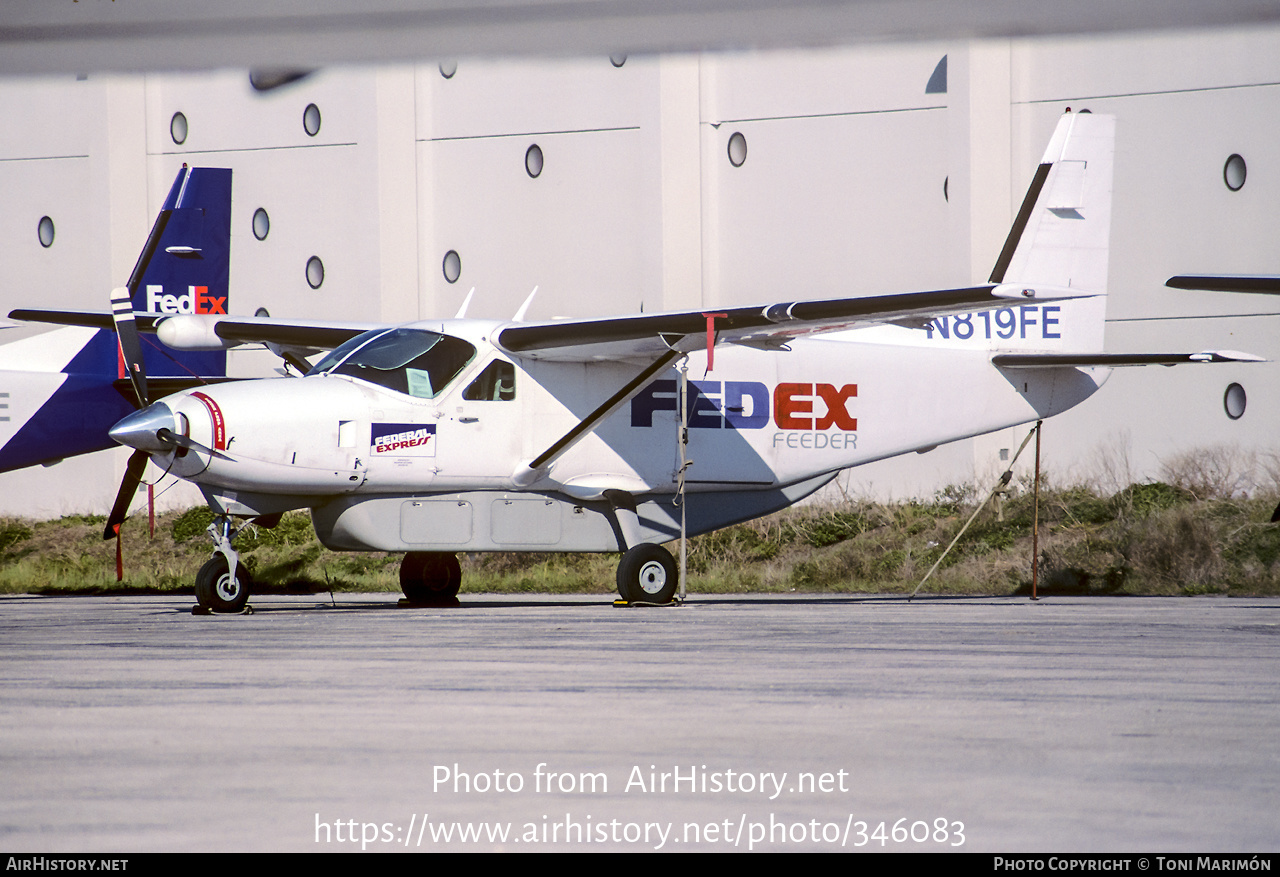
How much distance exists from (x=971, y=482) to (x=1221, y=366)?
3882mm

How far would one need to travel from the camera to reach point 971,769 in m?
4.14

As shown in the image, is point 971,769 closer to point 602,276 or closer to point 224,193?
point 224,193

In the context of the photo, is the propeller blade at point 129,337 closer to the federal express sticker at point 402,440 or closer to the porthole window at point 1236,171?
the federal express sticker at point 402,440

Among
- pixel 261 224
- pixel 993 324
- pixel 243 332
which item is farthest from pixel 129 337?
pixel 261 224

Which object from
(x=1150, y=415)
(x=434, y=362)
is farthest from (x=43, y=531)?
(x=1150, y=415)

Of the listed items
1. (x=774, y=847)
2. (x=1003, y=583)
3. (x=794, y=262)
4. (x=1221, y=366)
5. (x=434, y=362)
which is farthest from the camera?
(x=794, y=262)

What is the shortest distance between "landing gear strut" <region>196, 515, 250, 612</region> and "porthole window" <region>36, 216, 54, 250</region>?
1662 centimetres

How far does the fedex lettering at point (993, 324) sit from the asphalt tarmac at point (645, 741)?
6098 millimetres

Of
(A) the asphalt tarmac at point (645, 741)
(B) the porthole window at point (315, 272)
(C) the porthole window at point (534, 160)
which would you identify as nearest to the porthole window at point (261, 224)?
(B) the porthole window at point (315, 272)

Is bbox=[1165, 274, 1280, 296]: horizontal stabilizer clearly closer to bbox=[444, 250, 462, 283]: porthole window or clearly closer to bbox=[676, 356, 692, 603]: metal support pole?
bbox=[676, 356, 692, 603]: metal support pole

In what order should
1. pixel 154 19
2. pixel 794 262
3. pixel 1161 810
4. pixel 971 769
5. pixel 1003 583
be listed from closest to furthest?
pixel 154 19 → pixel 1161 810 → pixel 971 769 → pixel 1003 583 → pixel 794 262

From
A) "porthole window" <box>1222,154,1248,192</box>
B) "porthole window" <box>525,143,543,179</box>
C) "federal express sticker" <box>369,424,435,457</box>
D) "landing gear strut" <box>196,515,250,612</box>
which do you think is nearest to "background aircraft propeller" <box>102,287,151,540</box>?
"landing gear strut" <box>196,515,250,612</box>

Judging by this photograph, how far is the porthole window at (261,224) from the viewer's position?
25.8 m

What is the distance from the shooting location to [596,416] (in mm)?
12992
